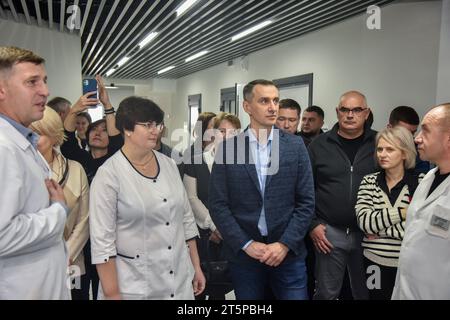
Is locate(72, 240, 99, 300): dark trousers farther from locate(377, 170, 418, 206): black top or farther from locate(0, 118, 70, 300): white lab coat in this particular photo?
locate(377, 170, 418, 206): black top

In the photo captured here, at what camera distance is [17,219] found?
1.19 meters

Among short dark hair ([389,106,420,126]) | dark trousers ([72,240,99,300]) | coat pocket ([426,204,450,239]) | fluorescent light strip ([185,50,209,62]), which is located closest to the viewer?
coat pocket ([426,204,450,239])

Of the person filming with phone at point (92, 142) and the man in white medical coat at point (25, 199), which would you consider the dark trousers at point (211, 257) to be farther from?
the man in white medical coat at point (25, 199)

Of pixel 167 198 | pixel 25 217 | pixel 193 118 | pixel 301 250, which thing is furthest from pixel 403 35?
pixel 193 118

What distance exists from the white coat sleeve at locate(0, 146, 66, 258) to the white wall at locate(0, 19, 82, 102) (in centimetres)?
552

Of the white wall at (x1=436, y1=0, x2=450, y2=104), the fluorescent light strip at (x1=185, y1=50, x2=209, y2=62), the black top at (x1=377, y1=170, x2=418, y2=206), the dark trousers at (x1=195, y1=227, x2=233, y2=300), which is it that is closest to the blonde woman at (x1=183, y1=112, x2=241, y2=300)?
the dark trousers at (x1=195, y1=227, x2=233, y2=300)

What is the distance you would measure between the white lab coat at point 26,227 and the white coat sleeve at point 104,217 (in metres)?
0.23

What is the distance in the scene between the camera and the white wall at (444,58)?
377 cm

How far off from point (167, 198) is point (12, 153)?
2.25ft

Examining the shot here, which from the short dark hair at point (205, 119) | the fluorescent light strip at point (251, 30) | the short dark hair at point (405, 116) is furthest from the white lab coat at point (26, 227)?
the fluorescent light strip at point (251, 30)

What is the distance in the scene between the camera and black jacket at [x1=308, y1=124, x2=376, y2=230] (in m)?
2.34

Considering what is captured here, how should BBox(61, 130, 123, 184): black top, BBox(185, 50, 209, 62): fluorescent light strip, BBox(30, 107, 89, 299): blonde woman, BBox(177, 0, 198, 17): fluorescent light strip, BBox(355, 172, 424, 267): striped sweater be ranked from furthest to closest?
BBox(185, 50, 209, 62): fluorescent light strip
BBox(177, 0, 198, 17): fluorescent light strip
BBox(61, 130, 123, 184): black top
BBox(355, 172, 424, 267): striped sweater
BBox(30, 107, 89, 299): blonde woman

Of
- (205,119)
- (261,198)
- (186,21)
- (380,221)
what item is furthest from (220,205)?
(186,21)

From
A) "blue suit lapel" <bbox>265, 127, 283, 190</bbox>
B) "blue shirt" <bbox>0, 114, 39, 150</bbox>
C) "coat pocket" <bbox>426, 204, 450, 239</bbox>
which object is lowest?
"coat pocket" <bbox>426, 204, 450, 239</bbox>
